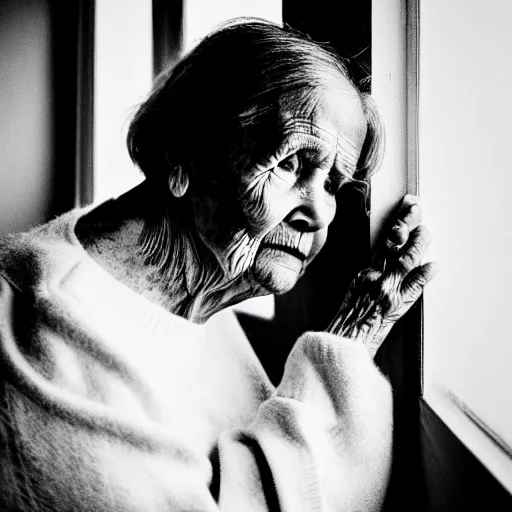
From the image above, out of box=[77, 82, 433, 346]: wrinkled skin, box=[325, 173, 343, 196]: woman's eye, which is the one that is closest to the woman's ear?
box=[77, 82, 433, 346]: wrinkled skin

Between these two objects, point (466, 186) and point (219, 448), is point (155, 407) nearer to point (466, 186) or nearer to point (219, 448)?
point (219, 448)

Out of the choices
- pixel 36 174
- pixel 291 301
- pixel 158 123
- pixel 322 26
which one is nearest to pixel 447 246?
pixel 291 301

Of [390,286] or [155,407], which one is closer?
[155,407]

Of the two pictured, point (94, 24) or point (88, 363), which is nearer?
→ point (88, 363)

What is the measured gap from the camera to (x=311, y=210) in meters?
1.09

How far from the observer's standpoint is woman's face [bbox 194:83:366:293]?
1.06 metres

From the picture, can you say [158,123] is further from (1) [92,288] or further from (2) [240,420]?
(2) [240,420]

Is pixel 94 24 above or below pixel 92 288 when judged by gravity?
above

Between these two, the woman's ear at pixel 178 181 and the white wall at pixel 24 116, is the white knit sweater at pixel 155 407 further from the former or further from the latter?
the woman's ear at pixel 178 181

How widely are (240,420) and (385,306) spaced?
337mm

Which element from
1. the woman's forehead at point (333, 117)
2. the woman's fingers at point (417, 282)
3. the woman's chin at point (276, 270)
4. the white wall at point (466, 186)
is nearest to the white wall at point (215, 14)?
the woman's forehead at point (333, 117)

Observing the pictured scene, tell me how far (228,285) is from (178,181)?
0.21 metres

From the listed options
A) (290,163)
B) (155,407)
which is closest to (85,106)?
(290,163)

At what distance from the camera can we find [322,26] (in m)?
1.11
